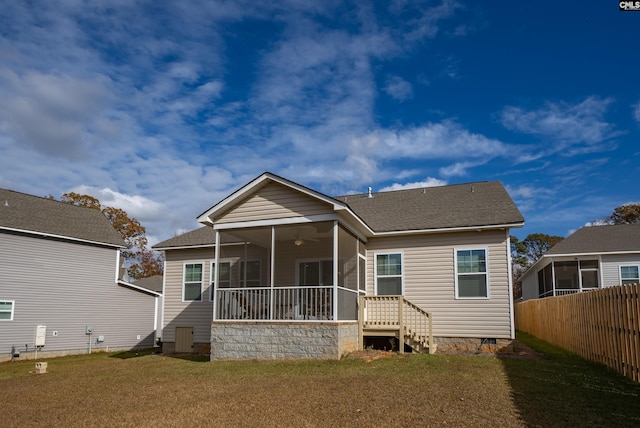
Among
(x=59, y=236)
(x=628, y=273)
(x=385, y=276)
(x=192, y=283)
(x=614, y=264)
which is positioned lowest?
(x=192, y=283)

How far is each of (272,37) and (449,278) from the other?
8993 millimetres

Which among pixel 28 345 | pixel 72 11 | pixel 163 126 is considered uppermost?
pixel 72 11

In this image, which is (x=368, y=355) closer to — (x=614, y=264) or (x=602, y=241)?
(x=614, y=264)

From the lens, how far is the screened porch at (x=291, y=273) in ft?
44.2

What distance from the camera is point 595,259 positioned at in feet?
77.6

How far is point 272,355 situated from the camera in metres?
13.0

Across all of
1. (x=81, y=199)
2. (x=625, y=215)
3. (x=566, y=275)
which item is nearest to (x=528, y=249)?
(x=625, y=215)

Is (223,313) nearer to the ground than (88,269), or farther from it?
nearer to the ground

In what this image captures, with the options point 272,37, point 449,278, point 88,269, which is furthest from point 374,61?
point 88,269

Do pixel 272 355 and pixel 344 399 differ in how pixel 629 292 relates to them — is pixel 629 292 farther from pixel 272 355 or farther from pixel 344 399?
pixel 272 355

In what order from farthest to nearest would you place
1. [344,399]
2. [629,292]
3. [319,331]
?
[319,331], [629,292], [344,399]

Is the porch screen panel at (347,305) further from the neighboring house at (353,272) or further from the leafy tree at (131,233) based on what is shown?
the leafy tree at (131,233)

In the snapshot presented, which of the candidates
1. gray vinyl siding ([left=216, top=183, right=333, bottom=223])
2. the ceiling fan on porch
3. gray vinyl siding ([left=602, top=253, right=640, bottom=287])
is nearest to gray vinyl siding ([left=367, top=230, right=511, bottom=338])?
the ceiling fan on porch

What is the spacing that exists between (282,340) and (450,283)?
208 inches
